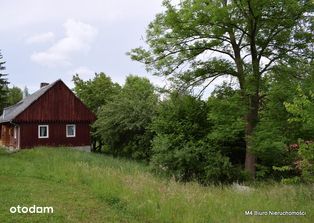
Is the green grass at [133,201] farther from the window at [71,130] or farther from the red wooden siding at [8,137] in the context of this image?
the red wooden siding at [8,137]

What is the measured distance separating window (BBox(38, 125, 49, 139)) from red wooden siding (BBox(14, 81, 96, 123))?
2.35ft

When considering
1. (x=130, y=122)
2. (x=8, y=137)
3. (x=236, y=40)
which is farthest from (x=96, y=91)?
(x=236, y=40)

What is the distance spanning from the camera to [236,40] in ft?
58.7

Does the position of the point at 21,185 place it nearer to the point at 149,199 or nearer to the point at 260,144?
the point at 149,199

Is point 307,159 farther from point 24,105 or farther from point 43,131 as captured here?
point 24,105

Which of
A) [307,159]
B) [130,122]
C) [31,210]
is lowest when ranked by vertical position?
[31,210]

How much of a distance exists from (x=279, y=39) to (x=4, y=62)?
49711 mm

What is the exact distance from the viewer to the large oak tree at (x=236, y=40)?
1538 centimetres

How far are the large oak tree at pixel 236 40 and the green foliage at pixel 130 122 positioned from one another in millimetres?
8642

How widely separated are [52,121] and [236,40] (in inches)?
839

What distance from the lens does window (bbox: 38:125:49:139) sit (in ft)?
108

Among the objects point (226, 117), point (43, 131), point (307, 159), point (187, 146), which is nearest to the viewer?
point (307, 159)

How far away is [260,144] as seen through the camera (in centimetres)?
1500

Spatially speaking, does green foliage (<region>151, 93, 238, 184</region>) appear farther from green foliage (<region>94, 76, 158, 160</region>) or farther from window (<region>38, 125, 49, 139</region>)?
window (<region>38, 125, 49, 139</region>)
